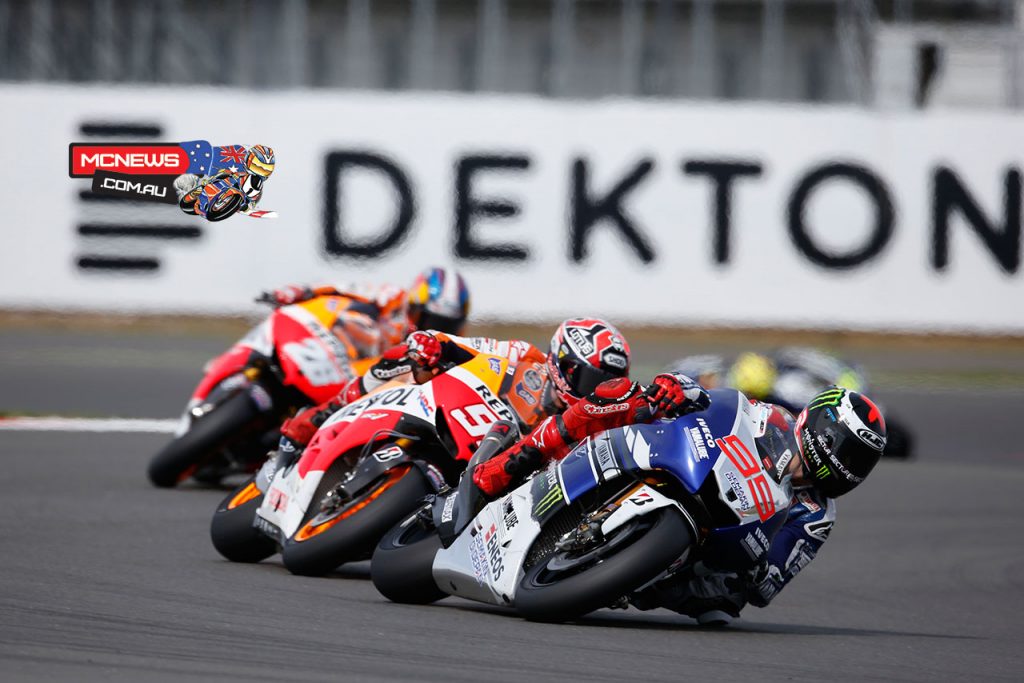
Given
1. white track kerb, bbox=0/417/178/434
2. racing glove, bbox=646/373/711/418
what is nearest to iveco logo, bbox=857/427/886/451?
racing glove, bbox=646/373/711/418

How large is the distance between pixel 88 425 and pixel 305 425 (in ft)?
18.7

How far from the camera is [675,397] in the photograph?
644 centimetres

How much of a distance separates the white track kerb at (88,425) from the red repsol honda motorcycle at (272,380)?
2791 millimetres

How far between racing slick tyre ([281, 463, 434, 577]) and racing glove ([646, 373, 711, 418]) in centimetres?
122

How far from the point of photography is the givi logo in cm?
486

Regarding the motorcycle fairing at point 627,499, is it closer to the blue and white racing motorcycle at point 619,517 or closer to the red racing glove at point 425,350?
the blue and white racing motorcycle at point 619,517

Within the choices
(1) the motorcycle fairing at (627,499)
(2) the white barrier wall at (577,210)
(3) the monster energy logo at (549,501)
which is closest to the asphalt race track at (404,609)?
(1) the motorcycle fairing at (627,499)

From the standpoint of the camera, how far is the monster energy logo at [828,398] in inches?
259

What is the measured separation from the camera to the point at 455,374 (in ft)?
24.9

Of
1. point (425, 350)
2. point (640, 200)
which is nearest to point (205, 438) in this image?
point (425, 350)

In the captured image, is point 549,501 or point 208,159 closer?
point 208,159

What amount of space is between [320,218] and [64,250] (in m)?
2.72

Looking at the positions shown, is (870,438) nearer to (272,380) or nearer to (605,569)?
(605,569)

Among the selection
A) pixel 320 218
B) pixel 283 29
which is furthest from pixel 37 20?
pixel 320 218
